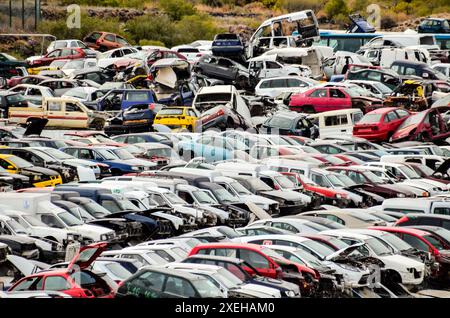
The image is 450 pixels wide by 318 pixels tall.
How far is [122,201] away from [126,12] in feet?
189

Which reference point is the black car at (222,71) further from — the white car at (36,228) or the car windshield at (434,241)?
the car windshield at (434,241)

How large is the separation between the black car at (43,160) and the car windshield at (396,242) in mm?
10695

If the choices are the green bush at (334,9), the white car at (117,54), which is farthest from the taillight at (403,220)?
the green bush at (334,9)

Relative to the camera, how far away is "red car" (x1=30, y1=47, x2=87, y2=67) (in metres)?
61.5

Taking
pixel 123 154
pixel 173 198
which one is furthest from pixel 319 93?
pixel 173 198

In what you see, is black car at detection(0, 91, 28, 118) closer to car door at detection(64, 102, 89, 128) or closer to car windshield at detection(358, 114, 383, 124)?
car door at detection(64, 102, 89, 128)

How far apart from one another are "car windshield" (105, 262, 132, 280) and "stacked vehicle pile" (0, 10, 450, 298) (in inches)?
1.1

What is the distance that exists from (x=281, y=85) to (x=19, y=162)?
22.2 m

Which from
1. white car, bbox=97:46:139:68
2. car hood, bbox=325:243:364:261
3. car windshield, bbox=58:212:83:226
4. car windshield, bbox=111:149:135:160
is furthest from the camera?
white car, bbox=97:46:139:68

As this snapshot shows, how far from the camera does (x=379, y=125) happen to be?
4284cm

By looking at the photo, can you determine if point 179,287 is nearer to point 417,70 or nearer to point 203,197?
point 203,197

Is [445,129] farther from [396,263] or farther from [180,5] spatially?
[180,5]

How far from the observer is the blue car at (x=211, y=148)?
3716 centimetres

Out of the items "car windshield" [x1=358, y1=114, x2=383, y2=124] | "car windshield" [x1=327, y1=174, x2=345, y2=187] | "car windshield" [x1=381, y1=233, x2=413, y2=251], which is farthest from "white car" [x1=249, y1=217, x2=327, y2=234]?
"car windshield" [x1=358, y1=114, x2=383, y2=124]
